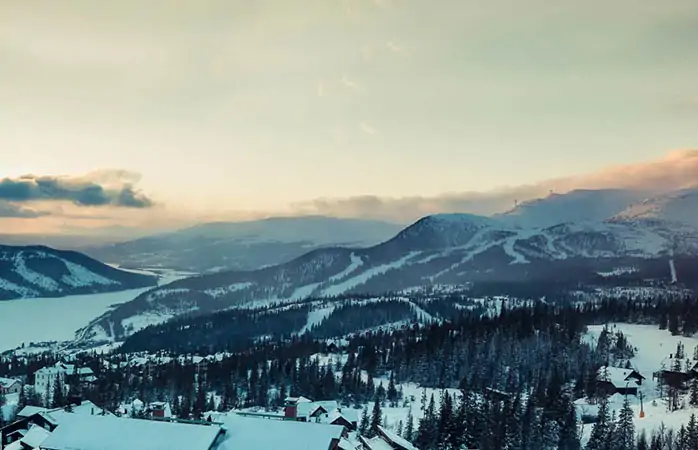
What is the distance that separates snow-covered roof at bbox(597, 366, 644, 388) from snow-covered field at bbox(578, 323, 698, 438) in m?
1.87

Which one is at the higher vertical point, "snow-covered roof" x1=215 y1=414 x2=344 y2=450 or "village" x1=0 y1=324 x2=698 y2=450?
"snow-covered roof" x1=215 y1=414 x2=344 y2=450

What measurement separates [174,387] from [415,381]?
1575 inches

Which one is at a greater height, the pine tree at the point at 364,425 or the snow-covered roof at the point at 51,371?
the pine tree at the point at 364,425

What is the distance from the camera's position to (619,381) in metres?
90.1

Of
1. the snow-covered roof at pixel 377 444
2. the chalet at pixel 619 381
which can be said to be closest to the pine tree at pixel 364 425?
the snow-covered roof at pixel 377 444

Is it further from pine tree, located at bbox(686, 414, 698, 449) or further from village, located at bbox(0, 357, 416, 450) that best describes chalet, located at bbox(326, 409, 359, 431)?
pine tree, located at bbox(686, 414, 698, 449)

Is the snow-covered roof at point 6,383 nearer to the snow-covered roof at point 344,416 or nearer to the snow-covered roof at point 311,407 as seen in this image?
the snow-covered roof at point 311,407

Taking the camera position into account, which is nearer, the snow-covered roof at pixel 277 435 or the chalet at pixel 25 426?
the snow-covered roof at pixel 277 435

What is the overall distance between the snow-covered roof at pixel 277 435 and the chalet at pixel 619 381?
182 feet

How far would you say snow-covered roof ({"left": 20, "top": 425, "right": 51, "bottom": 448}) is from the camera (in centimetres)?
5347

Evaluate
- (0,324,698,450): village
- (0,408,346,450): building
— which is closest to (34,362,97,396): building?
(0,324,698,450): village

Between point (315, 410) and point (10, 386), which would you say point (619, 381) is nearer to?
point (315, 410)

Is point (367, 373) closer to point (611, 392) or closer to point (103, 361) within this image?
point (611, 392)

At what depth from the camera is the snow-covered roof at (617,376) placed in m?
89.8
